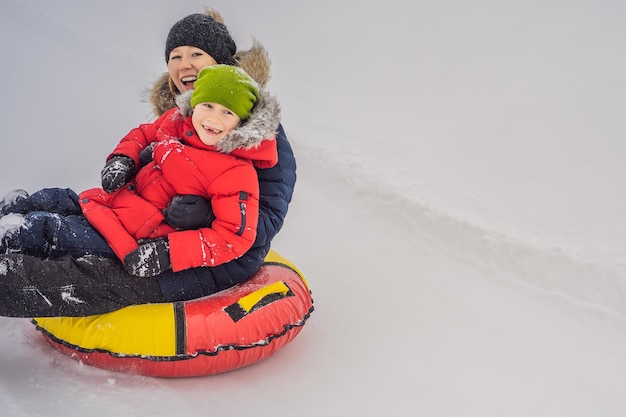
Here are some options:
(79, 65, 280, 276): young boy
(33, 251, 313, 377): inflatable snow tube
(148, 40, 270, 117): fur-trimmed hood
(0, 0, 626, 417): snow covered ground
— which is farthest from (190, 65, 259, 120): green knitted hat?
(0, 0, 626, 417): snow covered ground

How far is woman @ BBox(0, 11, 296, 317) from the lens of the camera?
6.96ft

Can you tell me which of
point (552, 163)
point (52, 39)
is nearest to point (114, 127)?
point (52, 39)

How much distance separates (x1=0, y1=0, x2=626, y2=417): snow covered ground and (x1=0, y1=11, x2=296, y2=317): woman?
0.92 ft

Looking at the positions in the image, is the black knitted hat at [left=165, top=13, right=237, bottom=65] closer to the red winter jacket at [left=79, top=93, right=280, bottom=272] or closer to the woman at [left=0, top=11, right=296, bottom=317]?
the woman at [left=0, top=11, right=296, bottom=317]

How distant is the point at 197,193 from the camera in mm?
2297

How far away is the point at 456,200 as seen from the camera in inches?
159

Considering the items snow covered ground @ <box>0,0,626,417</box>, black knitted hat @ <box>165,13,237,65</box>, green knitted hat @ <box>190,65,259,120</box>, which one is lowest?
snow covered ground @ <box>0,0,626,417</box>

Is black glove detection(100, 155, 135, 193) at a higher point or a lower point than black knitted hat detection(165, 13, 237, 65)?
lower

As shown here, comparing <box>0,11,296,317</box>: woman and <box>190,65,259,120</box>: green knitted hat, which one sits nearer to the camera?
<box>0,11,296,317</box>: woman

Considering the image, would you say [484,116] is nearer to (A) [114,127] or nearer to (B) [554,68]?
(B) [554,68]

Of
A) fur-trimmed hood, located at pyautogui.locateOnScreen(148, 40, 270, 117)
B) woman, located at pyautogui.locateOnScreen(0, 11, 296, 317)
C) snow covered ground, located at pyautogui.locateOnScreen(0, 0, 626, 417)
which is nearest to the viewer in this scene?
woman, located at pyautogui.locateOnScreen(0, 11, 296, 317)

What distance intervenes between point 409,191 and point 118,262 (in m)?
2.31

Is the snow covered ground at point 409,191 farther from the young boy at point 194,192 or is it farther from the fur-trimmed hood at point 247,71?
the fur-trimmed hood at point 247,71

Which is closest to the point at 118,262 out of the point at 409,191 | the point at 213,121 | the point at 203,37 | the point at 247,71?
the point at 213,121
